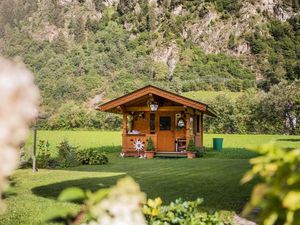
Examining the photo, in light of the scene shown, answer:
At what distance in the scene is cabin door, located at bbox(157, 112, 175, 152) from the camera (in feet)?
72.1

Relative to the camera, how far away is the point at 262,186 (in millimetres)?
1295

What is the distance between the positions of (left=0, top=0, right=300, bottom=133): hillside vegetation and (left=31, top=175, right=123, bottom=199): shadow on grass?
242 feet

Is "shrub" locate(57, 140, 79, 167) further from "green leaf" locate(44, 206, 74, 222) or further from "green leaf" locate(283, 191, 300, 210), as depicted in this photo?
"green leaf" locate(283, 191, 300, 210)

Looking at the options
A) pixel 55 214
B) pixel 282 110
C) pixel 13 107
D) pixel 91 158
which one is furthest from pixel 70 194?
pixel 282 110

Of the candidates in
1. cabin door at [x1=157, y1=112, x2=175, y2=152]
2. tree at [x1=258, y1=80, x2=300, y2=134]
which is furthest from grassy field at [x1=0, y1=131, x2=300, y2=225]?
tree at [x1=258, y1=80, x2=300, y2=134]

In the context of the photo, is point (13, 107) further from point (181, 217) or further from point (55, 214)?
point (181, 217)

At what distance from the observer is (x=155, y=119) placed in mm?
22281

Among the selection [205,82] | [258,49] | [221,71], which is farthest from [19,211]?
[258,49]

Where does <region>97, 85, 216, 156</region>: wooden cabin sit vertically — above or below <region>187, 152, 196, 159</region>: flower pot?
above

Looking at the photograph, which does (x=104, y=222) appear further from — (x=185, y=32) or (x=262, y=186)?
(x=185, y=32)

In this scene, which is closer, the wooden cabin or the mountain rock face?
the wooden cabin

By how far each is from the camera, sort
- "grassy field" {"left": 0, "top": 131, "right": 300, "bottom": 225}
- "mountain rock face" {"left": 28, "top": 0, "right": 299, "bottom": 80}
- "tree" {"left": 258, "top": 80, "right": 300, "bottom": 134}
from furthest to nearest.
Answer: "mountain rock face" {"left": 28, "top": 0, "right": 299, "bottom": 80}
"tree" {"left": 258, "top": 80, "right": 300, "bottom": 134}
"grassy field" {"left": 0, "top": 131, "right": 300, "bottom": 225}

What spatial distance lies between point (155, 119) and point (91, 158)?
17.6 ft

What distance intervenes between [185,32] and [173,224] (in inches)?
5186
